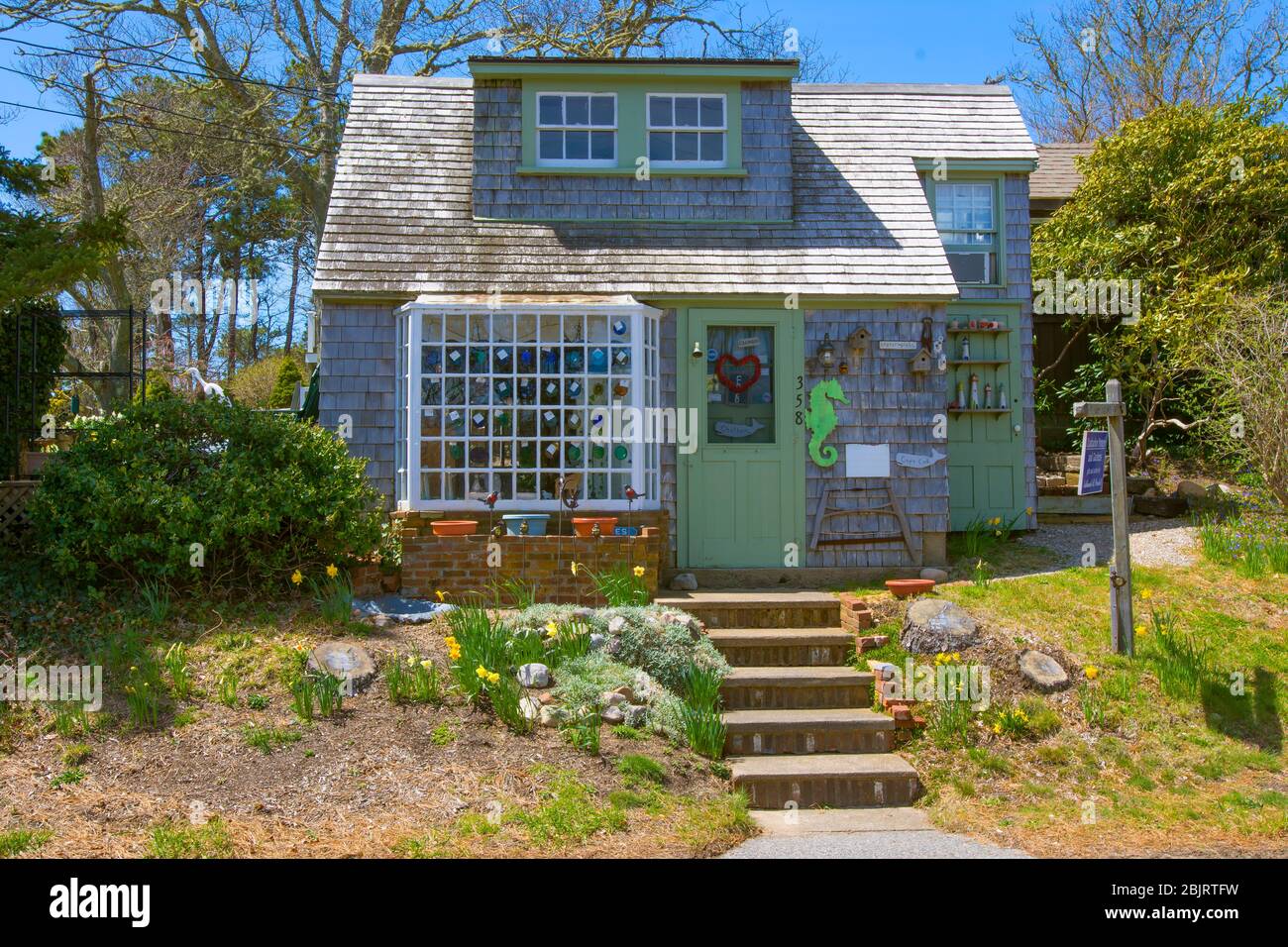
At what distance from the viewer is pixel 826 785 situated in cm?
714

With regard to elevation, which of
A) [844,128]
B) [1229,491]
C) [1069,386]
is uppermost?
[844,128]

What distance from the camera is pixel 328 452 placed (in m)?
9.25

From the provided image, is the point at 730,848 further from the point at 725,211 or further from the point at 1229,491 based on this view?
the point at 1229,491

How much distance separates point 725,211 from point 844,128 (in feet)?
7.35

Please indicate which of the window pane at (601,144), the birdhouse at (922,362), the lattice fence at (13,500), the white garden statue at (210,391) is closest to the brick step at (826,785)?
the birdhouse at (922,362)

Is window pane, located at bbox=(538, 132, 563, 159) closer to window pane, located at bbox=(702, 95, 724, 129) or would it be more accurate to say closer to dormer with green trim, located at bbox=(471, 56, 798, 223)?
dormer with green trim, located at bbox=(471, 56, 798, 223)

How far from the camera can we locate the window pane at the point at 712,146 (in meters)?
11.6

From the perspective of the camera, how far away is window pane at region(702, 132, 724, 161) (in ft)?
38.0

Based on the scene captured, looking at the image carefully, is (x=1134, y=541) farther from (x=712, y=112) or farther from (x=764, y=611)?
(x=712, y=112)

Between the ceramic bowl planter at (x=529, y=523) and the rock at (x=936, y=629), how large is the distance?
3.25 meters

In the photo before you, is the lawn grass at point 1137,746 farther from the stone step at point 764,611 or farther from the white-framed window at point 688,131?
the white-framed window at point 688,131
